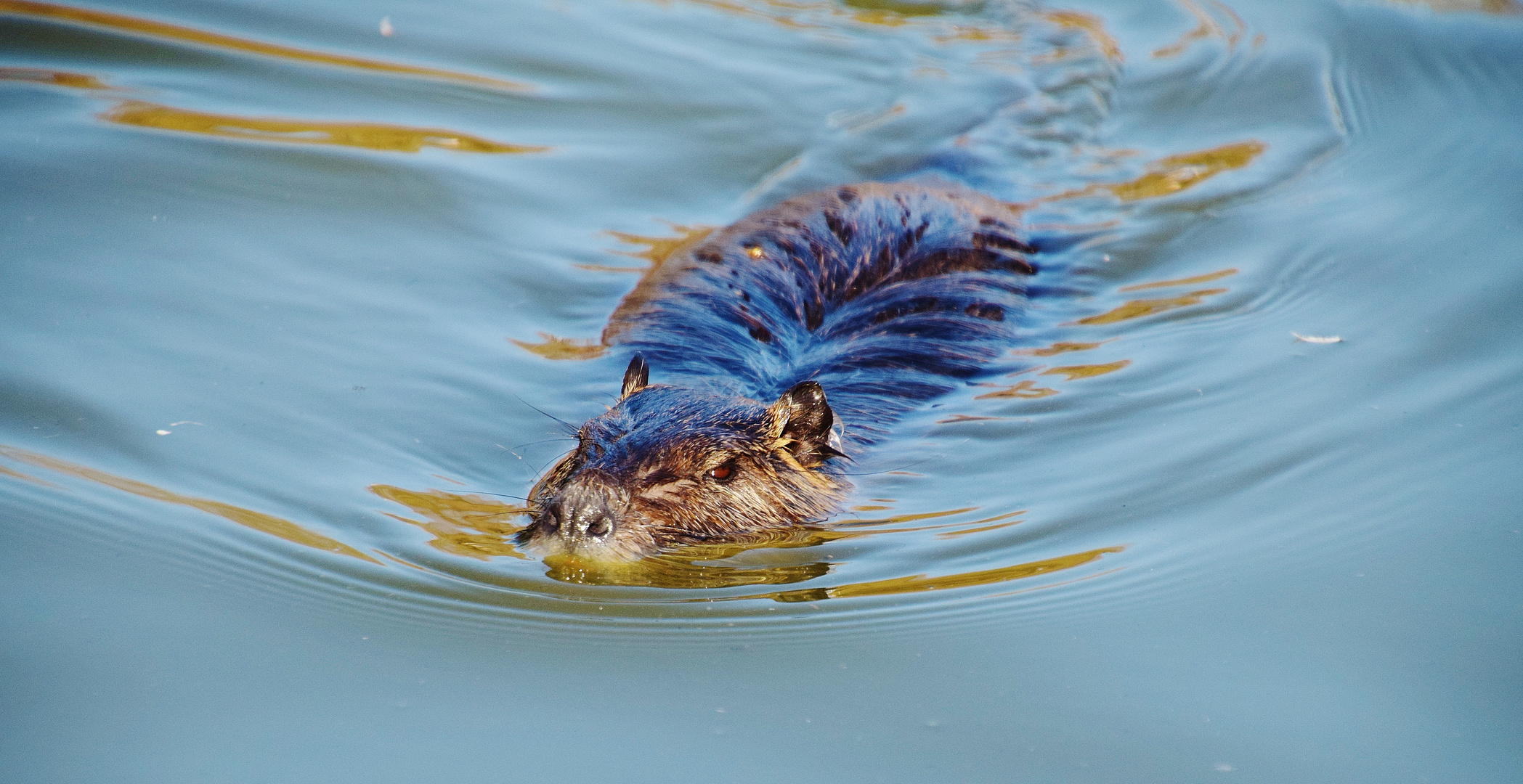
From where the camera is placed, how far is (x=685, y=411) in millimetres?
4648

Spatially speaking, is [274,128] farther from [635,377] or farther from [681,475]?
[681,475]

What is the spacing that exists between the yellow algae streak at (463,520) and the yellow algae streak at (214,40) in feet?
15.2

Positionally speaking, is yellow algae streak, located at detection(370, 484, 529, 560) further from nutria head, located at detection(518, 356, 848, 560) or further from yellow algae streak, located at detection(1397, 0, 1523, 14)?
yellow algae streak, located at detection(1397, 0, 1523, 14)

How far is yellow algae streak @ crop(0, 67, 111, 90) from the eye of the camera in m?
7.38

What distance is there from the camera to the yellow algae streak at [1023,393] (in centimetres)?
539

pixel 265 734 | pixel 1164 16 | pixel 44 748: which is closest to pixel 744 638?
pixel 265 734

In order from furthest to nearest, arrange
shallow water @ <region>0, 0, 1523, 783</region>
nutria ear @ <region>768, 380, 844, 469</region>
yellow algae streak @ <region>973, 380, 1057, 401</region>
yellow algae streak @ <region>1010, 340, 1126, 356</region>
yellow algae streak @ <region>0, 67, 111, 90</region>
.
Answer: yellow algae streak @ <region>0, 67, 111, 90</region> → yellow algae streak @ <region>1010, 340, 1126, 356</region> → yellow algae streak @ <region>973, 380, 1057, 401</region> → nutria ear @ <region>768, 380, 844, 469</region> → shallow water @ <region>0, 0, 1523, 783</region>

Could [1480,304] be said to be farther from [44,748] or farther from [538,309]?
[44,748]

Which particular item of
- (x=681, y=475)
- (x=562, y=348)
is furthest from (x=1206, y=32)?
(x=681, y=475)

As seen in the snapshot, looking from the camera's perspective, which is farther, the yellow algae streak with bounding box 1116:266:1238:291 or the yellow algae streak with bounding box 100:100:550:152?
the yellow algae streak with bounding box 100:100:550:152

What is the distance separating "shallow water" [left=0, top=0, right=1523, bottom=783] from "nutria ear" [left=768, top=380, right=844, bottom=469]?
0.26 meters

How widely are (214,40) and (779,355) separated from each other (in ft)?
15.6

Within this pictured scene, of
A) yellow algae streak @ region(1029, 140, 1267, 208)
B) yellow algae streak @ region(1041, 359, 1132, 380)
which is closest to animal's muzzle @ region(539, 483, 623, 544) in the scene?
yellow algae streak @ region(1041, 359, 1132, 380)

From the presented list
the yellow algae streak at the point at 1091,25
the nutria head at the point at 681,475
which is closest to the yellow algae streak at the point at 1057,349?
the nutria head at the point at 681,475
